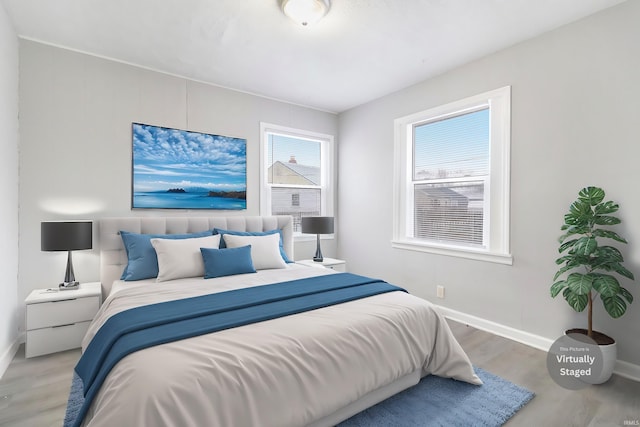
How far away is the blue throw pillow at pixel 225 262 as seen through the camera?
2803 millimetres

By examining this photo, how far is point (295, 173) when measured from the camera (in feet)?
15.0

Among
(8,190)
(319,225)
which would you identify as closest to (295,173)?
(319,225)

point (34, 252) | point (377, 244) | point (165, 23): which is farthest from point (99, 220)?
point (377, 244)

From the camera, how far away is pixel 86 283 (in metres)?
3.03

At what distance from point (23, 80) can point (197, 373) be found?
3.14 metres

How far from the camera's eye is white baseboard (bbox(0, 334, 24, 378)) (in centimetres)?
231

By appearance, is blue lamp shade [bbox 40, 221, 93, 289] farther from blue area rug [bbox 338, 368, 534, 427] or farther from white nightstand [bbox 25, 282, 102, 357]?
blue area rug [bbox 338, 368, 534, 427]

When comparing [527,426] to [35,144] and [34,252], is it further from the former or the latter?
[35,144]

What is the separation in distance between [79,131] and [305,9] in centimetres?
240

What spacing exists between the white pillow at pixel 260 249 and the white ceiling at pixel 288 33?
179 centimetres

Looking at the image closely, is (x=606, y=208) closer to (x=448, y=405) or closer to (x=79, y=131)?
(x=448, y=405)

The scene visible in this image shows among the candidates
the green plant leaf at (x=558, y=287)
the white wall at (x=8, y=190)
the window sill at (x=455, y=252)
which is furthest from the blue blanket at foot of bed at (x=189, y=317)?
the window sill at (x=455, y=252)

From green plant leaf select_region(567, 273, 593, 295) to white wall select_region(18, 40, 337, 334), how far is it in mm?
3546

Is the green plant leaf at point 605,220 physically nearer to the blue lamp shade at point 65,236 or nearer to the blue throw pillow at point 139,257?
the blue throw pillow at point 139,257
